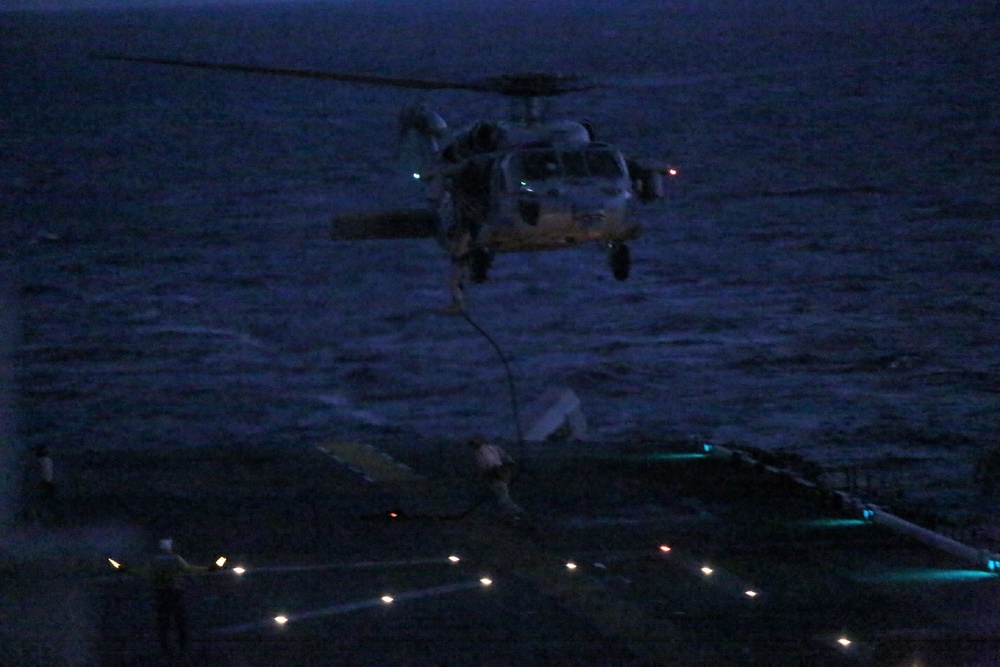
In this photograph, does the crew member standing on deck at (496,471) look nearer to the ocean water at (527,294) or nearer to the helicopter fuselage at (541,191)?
the helicopter fuselage at (541,191)

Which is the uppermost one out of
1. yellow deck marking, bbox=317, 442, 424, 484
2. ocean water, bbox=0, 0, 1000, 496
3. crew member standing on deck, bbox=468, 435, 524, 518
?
crew member standing on deck, bbox=468, 435, 524, 518

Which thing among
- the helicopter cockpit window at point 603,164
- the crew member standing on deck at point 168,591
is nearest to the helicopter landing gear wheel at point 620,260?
the helicopter cockpit window at point 603,164

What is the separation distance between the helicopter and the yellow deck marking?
571 cm

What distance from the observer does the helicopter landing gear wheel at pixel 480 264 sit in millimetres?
20031

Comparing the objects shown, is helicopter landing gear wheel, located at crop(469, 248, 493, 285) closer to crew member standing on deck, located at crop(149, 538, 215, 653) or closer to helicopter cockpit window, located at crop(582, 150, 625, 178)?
helicopter cockpit window, located at crop(582, 150, 625, 178)

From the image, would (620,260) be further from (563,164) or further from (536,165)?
(536,165)

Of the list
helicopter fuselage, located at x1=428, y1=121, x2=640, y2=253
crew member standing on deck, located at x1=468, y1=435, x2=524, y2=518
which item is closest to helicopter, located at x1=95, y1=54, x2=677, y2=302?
helicopter fuselage, located at x1=428, y1=121, x2=640, y2=253

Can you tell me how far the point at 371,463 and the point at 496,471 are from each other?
5.69m

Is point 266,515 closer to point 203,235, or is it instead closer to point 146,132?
point 203,235

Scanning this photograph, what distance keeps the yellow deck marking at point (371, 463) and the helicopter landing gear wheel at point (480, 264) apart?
6348 mm

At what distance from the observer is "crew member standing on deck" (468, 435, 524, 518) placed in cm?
2183

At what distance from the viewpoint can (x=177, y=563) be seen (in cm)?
1600

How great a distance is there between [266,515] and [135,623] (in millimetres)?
5326

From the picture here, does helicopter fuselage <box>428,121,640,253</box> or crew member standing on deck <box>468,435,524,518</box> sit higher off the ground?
helicopter fuselage <box>428,121,640,253</box>
